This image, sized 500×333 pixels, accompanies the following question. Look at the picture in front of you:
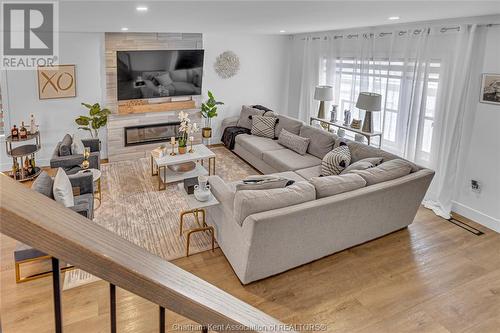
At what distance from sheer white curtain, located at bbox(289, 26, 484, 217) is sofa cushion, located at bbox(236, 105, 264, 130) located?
1733mm

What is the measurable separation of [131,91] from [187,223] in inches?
129

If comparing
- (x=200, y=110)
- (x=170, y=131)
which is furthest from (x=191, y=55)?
(x=170, y=131)

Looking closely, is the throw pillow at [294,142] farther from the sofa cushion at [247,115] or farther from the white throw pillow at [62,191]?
the white throw pillow at [62,191]

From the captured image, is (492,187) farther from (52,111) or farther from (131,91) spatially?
(52,111)

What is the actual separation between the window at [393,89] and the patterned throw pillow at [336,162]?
1.27 metres

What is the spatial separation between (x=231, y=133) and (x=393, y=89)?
3.18 m

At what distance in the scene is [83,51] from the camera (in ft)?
19.5

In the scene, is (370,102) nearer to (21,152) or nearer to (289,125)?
(289,125)

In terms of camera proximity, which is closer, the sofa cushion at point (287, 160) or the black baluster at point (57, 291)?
the black baluster at point (57, 291)

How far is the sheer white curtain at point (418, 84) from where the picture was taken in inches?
178

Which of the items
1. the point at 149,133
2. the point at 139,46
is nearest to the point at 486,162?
the point at 149,133

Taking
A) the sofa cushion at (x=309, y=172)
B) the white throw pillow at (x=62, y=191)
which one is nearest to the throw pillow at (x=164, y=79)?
the sofa cushion at (x=309, y=172)

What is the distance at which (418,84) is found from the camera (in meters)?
5.00

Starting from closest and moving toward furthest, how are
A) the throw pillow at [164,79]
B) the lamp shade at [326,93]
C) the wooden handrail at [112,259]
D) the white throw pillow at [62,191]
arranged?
the wooden handrail at [112,259]
the white throw pillow at [62,191]
the lamp shade at [326,93]
the throw pillow at [164,79]
